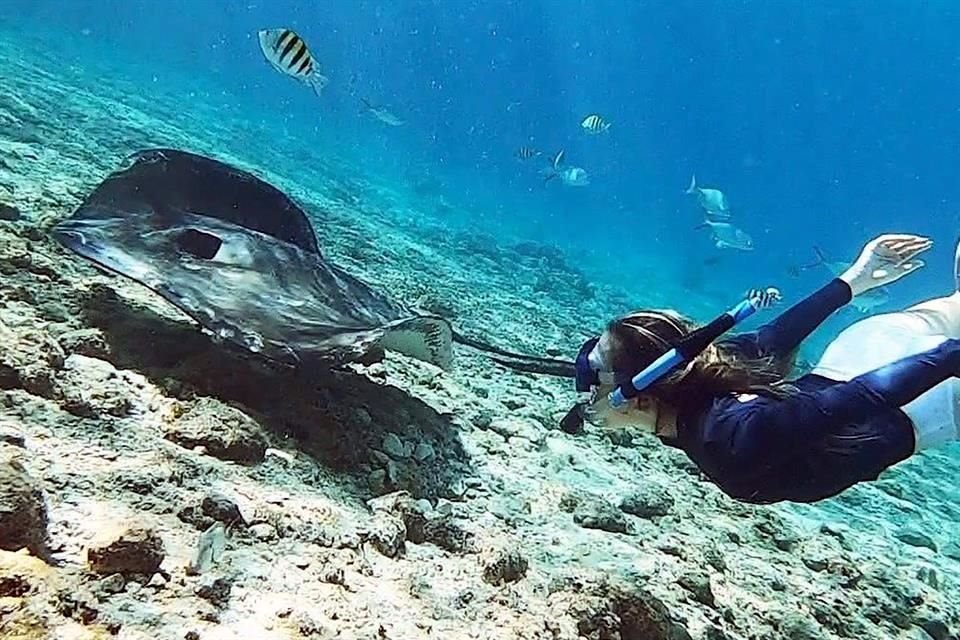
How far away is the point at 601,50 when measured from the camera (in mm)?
138125

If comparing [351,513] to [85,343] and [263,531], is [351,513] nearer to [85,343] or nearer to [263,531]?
[263,531]

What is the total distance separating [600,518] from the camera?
12.7 ft

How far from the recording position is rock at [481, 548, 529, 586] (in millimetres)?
2861

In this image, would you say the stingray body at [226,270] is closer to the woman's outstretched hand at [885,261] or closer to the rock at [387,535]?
the rock at [387,535]

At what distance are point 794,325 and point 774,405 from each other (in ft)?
6.11

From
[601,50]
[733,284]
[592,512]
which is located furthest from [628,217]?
[592,512]

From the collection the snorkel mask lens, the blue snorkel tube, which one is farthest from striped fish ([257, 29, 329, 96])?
the blue snorkel tube

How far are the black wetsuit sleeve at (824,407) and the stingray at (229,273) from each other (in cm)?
104

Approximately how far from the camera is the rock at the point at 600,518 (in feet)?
12.7

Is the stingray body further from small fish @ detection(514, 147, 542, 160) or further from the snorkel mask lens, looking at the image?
small fish @ detection(514, 147, 542, 160)

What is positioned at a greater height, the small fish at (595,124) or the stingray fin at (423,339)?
the small fish at (595,124)

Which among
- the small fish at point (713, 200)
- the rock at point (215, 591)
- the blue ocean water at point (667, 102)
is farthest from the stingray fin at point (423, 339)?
the blue ocean water at point (667, 102)

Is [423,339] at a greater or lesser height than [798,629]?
greater

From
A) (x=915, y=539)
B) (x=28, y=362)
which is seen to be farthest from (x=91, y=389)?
(x=915, y=539)
